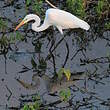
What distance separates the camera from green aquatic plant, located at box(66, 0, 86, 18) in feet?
25.3

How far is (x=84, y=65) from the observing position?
6930 mm

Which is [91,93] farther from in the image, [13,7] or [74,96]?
[13,7]

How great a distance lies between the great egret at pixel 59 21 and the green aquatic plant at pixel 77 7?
38 centimetres

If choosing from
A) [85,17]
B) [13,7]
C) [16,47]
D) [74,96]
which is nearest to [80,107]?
[74,96]

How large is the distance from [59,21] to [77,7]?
58 centimetres

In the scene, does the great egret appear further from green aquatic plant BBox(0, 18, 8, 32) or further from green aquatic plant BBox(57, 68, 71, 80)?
green aquatic plant BBox(57, 68, 71, 80)

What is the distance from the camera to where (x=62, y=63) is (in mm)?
7020

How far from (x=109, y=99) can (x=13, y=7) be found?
10.1ft

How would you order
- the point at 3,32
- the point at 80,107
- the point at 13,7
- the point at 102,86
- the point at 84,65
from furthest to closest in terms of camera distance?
the point at 13,7 < the point at 3,32 < the point at 84,65 < the point at 102,86 < the point at 80,107

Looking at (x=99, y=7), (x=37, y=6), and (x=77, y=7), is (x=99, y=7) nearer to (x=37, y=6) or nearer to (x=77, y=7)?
(x=77, y=7)

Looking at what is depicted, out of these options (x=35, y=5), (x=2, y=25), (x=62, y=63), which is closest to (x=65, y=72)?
(x=62, y=63)

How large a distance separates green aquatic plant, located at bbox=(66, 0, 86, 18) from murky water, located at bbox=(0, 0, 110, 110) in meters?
0.28

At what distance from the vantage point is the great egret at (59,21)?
7.29 meters

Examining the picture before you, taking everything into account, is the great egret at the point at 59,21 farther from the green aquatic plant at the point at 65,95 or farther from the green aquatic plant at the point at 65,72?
the green aquatic plant at the point at 65,95
